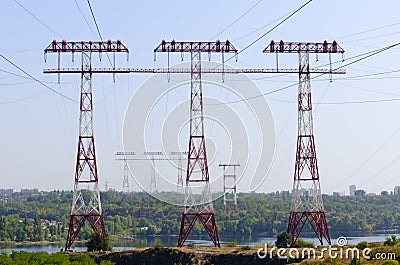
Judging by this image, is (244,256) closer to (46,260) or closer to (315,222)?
(315,222)

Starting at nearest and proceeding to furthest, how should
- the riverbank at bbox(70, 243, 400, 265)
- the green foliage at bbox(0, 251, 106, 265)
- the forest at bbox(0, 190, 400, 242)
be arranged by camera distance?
the riverbank at bbox(70, 243, 400, 265) → the green foliage at bbox(0, 251, 106, 265) → the forest at bbox(0, 190, 400, 242)

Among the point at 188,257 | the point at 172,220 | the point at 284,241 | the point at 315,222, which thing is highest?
the point at 315,222

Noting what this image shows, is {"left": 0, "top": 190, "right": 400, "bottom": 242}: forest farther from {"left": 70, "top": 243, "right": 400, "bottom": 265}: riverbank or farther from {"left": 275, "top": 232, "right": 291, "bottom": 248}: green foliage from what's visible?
{"left": 70, "top": 243, "right": 400, "bottom": 265}: riverbank

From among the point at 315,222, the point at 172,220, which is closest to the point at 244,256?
the point at 315,222

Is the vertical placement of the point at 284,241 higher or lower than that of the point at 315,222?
lower

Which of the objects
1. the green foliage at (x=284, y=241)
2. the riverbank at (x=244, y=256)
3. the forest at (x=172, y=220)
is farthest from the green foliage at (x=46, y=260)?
the forest at (x=172, y=220)

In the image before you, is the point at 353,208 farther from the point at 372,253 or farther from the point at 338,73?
the point at 372,253

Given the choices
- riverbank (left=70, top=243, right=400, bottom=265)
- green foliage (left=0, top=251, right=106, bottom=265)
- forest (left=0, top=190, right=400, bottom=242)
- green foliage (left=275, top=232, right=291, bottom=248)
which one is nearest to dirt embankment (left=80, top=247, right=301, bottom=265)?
riverbank (left=70, top=243, right=400, bottom=265)

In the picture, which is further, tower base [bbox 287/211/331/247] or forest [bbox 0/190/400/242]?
forest [bbox 0/190/400/242]

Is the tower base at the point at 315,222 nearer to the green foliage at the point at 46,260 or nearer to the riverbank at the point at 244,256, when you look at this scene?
the riverbank at the point at 244,256

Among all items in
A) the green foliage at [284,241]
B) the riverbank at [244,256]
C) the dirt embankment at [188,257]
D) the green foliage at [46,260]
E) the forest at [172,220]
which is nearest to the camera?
the riverbank at [244,256]

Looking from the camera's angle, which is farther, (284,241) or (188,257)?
(284,241)

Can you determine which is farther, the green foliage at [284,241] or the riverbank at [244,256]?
the green foliage at [284,241]

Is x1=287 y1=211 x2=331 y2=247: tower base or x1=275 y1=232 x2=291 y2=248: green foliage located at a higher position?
x1=287 y1=211 x2=331 y2=247: tower base
